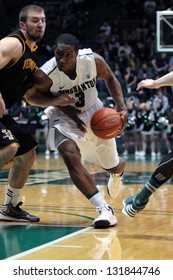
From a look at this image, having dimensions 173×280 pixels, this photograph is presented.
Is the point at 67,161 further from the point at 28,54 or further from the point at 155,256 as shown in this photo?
the point at 155,256

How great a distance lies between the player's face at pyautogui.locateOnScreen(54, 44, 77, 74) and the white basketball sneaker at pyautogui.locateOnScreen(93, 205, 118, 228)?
139 centimetres

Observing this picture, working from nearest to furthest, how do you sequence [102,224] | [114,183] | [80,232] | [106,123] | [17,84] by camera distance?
[80,232] < [102,224] < [17,84] < [106,123] < [114,183]

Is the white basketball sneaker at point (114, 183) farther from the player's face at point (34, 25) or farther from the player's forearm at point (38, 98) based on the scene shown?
the player's face at point (34, 25)

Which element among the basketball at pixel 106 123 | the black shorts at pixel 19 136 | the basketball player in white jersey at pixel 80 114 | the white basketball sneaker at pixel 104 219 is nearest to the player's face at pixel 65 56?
the basketball player in white jersey at pixel 80 114

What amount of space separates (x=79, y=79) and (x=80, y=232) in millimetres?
1580

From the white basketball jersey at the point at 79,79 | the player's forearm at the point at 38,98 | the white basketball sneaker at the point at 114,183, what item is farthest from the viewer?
the white basketball sneaker at the point at 114,183

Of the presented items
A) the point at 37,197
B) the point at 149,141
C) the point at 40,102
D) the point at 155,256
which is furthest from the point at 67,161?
the point at 149,141

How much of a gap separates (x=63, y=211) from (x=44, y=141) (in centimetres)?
1310

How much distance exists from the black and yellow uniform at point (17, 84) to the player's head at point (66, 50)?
0.23 metres

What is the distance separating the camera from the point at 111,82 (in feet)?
20.8

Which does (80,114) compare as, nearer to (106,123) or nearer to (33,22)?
(106,123)

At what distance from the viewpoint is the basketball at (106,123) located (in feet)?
19.9

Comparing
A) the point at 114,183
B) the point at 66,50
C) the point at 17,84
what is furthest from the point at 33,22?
the point at 114,183

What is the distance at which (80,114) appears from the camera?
625 cm
